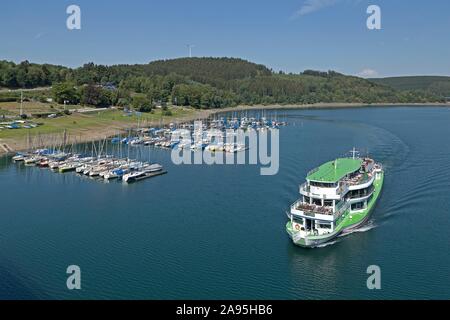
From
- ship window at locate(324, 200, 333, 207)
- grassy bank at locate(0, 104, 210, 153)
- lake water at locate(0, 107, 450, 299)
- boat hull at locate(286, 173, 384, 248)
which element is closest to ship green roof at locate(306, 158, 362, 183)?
ship window at locate(324, 200, 333, 207)

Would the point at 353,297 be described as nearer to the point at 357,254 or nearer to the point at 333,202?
the point at 357,254

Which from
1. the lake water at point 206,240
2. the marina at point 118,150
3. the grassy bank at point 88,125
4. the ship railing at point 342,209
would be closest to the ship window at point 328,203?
the ship railing at point 342,209

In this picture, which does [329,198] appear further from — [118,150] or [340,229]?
[118,150]

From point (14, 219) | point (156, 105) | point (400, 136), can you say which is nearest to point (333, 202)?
point (14, 219)

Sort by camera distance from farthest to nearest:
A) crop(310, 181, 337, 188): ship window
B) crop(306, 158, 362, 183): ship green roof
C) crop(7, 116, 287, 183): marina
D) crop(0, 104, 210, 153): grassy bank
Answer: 1. crop(0, 104, 210, 153): grassy bank
2. crop(7, 116, 287, 183): marina
3. crop(306, 158, 362, 183): ship green roof
4. crop(310, 181, 337, 188): ship window

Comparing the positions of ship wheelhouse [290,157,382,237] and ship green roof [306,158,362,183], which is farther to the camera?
ship green roof [306,158,362,183]

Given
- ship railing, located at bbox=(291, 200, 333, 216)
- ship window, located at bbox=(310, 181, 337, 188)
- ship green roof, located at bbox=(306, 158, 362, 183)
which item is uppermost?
ship green roof, located at bbox=(306, 158, 362, 183)

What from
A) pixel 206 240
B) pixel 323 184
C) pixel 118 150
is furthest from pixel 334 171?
pixel 118 150

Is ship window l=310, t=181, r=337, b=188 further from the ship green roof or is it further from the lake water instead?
the lake water
